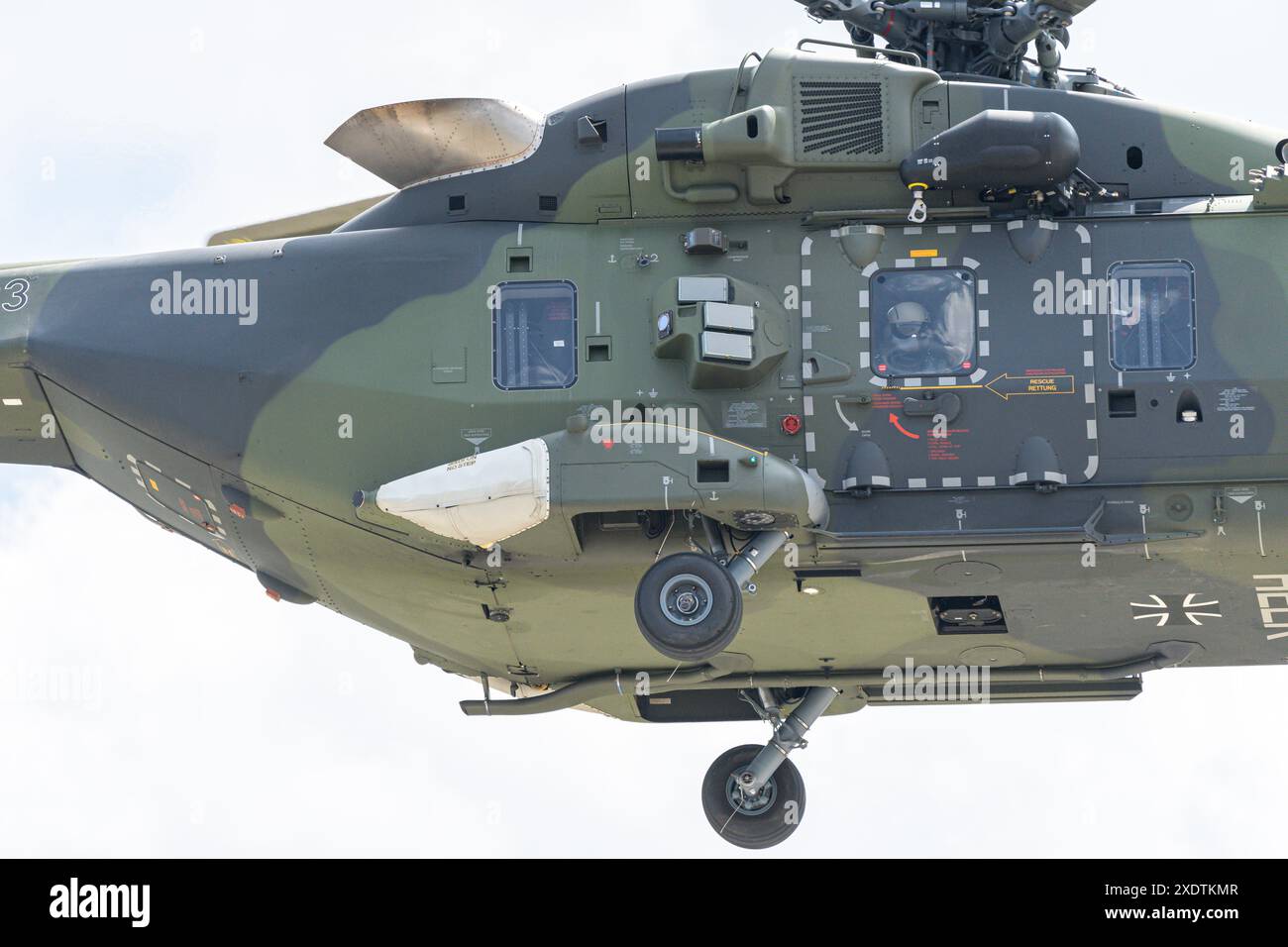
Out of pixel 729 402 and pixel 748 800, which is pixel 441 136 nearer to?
pixel 729 402

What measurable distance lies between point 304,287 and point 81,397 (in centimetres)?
222

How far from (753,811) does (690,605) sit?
3.78 metres

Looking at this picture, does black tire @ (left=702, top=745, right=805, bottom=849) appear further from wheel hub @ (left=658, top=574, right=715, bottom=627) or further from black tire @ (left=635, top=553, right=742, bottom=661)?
wheel hub @ (left=658, top=574, right=715, bottom=627)

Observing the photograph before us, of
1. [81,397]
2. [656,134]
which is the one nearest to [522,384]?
[656,134]

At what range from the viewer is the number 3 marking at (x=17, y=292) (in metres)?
20.5

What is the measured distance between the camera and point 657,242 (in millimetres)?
19734

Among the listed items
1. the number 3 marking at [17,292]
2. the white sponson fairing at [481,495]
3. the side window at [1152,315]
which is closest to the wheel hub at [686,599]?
the white sponson fairing at [481,495]

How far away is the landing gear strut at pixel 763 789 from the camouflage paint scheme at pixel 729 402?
76 cm

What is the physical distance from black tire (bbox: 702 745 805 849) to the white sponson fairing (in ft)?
13.3

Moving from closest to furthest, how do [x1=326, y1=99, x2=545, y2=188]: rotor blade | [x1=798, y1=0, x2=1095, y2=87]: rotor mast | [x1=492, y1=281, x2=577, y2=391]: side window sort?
[x1=492, y1=281, x2=577, y2=391]: side window < [x1=326, y1=99, x2=545, y2=188]: rotor blade < [x1=798, y1=0, x2=1095, y2=87]: rotor mast

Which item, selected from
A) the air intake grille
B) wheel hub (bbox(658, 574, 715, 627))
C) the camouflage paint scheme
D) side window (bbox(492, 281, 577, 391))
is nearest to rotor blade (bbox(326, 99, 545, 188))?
the camouflage paint scheme

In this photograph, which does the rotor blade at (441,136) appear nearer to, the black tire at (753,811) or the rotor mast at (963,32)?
the rotor mast at (963,32)

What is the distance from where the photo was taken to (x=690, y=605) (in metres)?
18.3

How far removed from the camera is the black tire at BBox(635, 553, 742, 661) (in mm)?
18297
